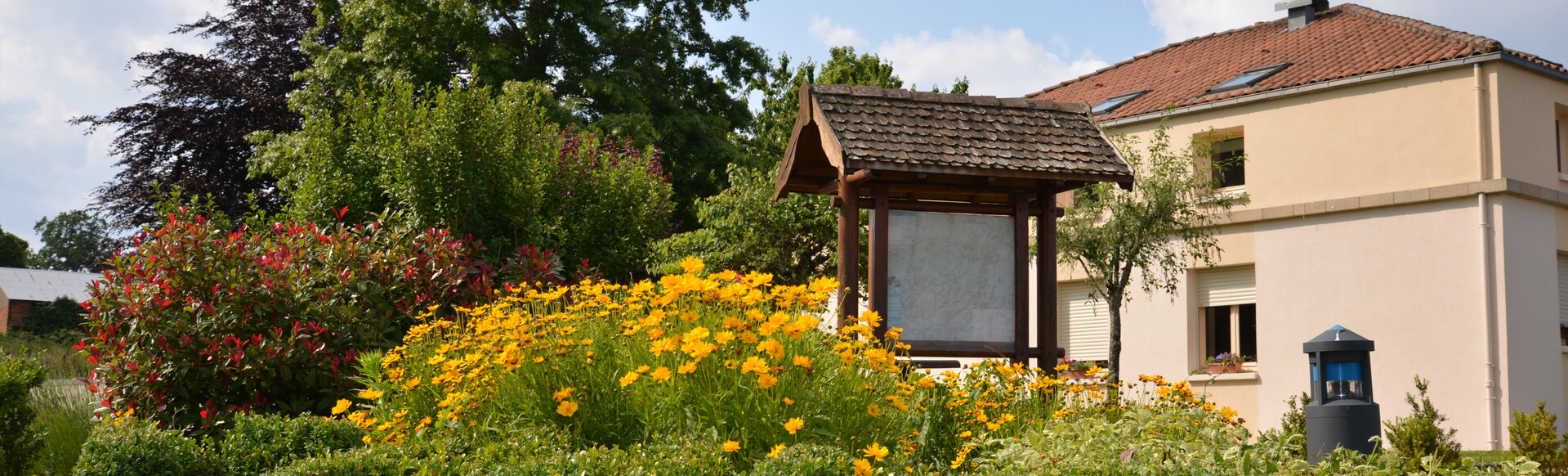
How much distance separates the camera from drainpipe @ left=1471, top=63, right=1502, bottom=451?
47.8 feet

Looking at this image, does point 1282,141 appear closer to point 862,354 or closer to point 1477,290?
point 1477,290

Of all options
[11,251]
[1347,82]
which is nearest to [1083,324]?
[1347,82]

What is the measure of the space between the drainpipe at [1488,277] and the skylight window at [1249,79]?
10.7 feet

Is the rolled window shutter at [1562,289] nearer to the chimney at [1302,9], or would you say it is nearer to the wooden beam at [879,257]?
the chimney at [1302,9]

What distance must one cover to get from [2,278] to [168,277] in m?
47.9

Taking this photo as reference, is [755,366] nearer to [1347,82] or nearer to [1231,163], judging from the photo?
[1347,82]

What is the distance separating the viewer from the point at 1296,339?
16812 millimetres

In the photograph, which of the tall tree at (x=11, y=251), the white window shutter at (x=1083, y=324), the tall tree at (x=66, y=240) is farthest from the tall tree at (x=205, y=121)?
the tall tree at (x=66, y=240)

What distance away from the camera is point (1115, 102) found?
20266mm

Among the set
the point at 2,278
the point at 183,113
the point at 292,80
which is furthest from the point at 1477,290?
the point at 2,278

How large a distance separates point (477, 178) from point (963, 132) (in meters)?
4.18

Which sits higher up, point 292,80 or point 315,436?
point 292,80

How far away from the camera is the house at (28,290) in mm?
45062

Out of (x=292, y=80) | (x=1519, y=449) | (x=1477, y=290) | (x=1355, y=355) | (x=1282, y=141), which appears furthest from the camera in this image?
(x=292, y=80)
